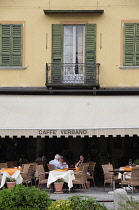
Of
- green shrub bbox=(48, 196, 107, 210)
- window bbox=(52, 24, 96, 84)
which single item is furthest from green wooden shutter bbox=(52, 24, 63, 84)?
green shrub bbox=(48, 196, 107, 210)

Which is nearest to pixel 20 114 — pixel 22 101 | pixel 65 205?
pixel 22 101

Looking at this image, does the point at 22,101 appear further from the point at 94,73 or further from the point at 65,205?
the point at 65,205

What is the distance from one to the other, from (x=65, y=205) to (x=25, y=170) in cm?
920

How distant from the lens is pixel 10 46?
76.5 feet

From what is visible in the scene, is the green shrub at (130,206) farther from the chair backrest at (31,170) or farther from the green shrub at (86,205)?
the chair backrest at (31,170)

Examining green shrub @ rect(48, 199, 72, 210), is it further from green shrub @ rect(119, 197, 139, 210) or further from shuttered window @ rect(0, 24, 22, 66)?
shuttered window @ rect(0, 24, 22, 66)

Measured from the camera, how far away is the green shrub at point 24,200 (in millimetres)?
12625

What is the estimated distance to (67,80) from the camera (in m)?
22.9

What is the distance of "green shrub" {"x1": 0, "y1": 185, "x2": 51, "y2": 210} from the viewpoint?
1262 cm

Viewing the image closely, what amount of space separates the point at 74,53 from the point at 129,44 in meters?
2.09

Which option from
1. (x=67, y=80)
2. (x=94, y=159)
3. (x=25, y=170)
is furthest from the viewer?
(x=94, y=159)

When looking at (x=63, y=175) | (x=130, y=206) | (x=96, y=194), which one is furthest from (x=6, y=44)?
(x=130, y=206)

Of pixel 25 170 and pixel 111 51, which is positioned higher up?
pixel 111 51

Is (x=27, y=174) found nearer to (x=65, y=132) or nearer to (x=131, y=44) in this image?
(x=65, y=132)
